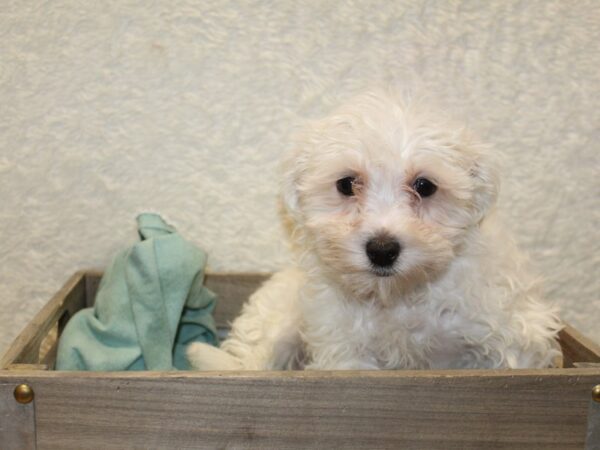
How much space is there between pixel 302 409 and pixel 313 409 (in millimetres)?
→ 24

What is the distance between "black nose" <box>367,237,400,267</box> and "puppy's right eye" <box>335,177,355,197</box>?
0.70 feet

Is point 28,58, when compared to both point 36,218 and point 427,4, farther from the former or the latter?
point 427,4

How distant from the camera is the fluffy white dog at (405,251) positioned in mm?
1833

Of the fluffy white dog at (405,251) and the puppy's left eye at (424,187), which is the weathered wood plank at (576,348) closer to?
the fluffy white dog at (405,251)

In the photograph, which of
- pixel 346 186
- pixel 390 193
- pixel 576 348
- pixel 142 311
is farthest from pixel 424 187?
pixel 142 311

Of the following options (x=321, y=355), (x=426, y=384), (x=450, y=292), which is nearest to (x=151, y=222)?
(x=321, y=355)

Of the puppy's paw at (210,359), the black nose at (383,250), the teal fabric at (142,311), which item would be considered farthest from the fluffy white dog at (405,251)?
the teal fabric at (142,311)

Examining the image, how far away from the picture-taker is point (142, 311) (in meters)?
2.30

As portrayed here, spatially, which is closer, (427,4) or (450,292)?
(450,292)

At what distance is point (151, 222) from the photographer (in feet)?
8.34

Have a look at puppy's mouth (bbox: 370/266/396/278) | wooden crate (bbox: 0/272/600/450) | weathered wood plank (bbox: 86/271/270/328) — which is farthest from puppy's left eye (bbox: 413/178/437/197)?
weathered wood plank (bbox: 86/271/270/328)

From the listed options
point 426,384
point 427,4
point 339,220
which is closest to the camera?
point 426,384

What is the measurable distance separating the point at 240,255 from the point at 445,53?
3.33 feet

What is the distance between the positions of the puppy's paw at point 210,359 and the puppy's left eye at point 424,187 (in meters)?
0.80
